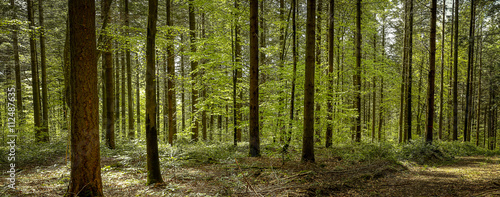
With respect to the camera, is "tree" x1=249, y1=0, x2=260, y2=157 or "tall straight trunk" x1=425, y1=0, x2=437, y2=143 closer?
"tree" x1=249, y1=0, x2=260, y2=157

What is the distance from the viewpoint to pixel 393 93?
73.9 ft

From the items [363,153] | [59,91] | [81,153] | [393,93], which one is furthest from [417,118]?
[59,91]

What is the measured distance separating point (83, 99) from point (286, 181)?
16.0 ft

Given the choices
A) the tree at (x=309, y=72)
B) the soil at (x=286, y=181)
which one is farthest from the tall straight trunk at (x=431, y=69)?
the tree at (x=309, y=72)

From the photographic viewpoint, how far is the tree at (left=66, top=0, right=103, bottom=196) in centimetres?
421

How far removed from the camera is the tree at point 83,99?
4207mm

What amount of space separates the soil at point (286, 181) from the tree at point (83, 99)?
4.85ft

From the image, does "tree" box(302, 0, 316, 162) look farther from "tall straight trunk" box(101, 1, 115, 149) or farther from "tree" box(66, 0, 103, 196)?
"tall straight trunk" box(101, 1, 115, 149)

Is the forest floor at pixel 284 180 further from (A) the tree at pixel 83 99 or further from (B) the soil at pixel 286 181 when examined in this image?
(A) the tree at pixel 83 99

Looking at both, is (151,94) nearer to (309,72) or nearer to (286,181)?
(286,181)

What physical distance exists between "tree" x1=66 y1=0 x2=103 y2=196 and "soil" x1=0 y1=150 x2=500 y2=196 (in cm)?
148

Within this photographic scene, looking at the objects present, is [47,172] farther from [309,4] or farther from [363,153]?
[363,153]

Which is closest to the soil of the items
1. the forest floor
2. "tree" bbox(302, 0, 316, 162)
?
the forest floor

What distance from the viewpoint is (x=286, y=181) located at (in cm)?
606
